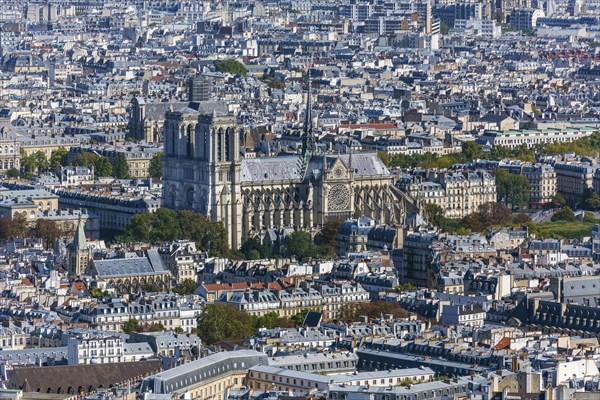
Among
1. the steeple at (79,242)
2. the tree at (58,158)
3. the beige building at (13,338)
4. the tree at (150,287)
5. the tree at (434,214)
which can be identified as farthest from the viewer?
the tree at (58,158)

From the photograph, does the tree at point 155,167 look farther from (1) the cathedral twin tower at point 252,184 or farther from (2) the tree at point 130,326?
(2) the tree at point 130,326

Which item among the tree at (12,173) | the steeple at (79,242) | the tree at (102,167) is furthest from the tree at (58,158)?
the steeple at (79,242)

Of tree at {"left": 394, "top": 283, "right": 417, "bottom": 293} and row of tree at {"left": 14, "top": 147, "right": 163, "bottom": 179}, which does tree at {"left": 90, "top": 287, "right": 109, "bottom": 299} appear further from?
row of tree at {"left": 14, "top": 147, "right": 163, "bottom": 179}

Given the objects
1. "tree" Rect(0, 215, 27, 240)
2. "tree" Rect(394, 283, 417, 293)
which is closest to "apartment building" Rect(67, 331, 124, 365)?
"tree" Rect(394, 283, 417, 293)

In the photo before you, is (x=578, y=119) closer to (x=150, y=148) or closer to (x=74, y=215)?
(x=150, y=148)

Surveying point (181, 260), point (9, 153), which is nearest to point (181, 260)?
point (181, 260)

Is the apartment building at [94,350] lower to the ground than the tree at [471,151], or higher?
higher

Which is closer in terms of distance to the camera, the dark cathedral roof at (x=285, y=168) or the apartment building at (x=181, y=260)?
the apartment building at (x=181, y=260)
